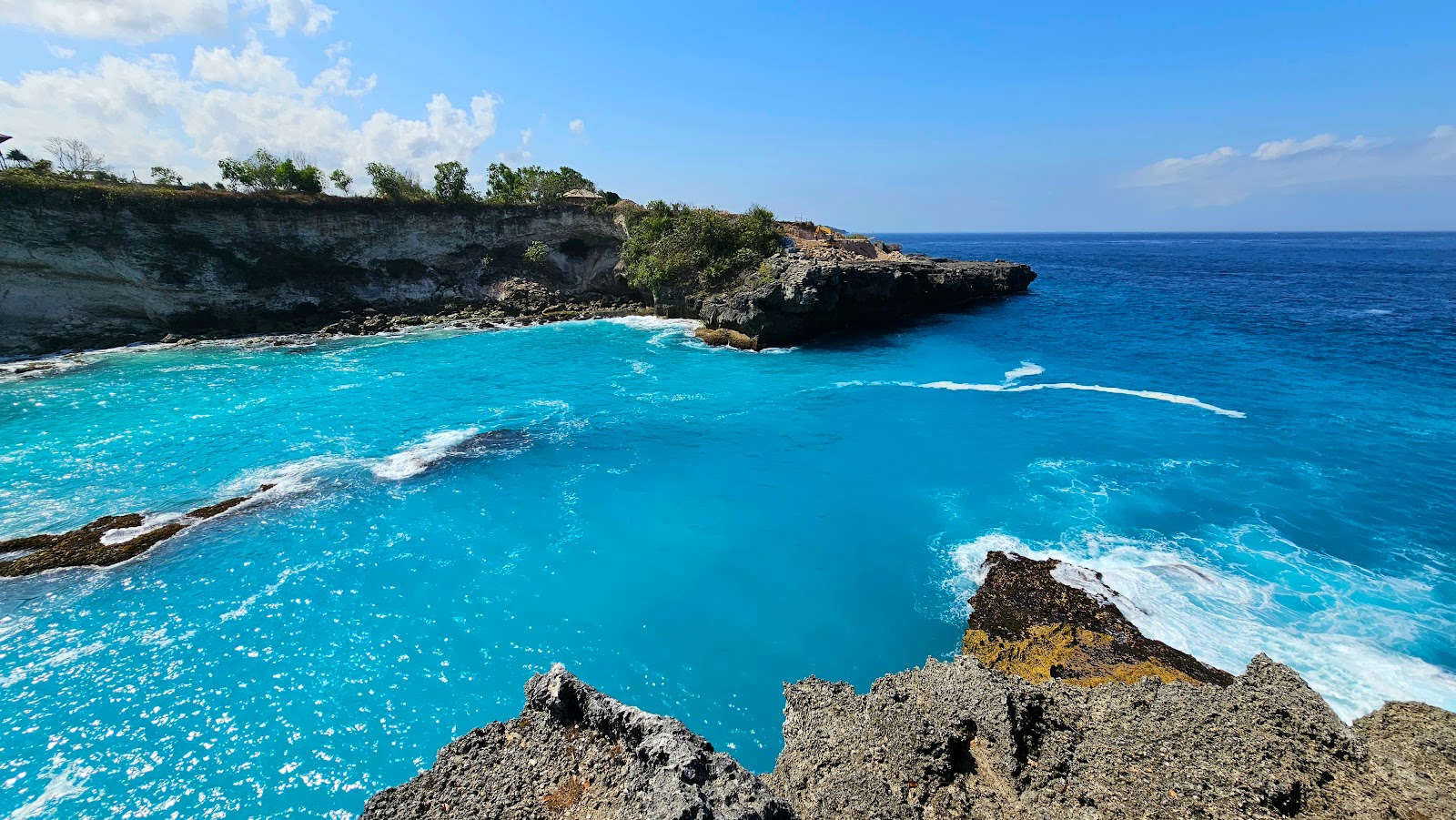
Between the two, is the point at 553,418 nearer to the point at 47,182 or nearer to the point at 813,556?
the point at 813,556

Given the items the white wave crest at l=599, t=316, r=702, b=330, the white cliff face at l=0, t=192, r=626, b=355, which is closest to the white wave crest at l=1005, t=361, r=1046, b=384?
the white wave crest at l=599, t=316, r=702, b=330

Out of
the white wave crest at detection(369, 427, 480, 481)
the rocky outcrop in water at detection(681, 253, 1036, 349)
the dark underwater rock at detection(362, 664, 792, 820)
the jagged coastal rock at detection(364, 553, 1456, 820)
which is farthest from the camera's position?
the rocky outcrop in water at detection(681, 253, 1036, 349)

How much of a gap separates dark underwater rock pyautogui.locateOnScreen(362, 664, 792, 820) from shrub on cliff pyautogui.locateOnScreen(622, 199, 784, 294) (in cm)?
4219

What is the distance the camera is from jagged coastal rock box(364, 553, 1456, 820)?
562 centimetres

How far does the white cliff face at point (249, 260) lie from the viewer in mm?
37906

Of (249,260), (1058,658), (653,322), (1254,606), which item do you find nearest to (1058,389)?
(1254,606)

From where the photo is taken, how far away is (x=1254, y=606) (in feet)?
43.8

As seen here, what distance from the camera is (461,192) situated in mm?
54094

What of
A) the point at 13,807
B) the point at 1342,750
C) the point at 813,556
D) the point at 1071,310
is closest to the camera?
the point at 1342,750

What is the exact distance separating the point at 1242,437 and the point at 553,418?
28.2 meters

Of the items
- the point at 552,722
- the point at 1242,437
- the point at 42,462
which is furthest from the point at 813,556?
the point at 42,462

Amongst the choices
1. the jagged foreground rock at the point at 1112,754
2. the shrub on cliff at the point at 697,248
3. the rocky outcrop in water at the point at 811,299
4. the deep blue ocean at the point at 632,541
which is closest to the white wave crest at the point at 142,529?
the deep blue ocean at the point at 632,541

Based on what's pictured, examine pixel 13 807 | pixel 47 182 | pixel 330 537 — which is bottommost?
pixel 13 807

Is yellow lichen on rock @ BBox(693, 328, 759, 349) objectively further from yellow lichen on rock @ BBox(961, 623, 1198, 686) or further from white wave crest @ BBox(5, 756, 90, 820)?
white wave crest @ BBox(5, 756, 90, 820)
